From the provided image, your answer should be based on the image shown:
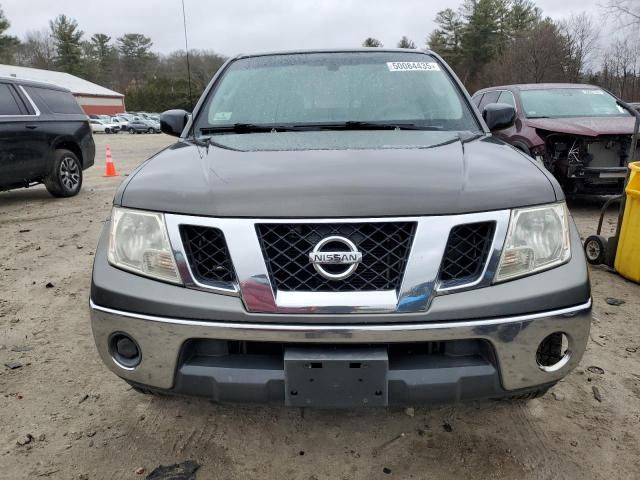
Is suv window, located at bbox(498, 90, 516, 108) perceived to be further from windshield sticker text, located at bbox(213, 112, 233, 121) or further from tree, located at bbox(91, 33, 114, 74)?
tree, located at bbox(91, 33, 114, 74)

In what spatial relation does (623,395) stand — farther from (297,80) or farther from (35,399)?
(35,399)

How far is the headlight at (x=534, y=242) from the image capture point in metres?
1.84

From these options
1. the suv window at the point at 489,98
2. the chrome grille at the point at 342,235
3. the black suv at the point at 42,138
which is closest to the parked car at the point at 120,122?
the black suv at the point at 42,138

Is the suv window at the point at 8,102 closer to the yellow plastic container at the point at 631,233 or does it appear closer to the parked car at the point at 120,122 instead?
the yellow plastic container at the point at 631,233

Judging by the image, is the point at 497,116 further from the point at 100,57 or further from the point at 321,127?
the point at 100,57

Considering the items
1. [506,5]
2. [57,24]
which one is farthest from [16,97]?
[57,24]

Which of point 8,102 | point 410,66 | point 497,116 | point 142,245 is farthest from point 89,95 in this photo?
point 142,245

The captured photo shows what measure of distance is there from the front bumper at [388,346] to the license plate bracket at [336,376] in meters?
0.03

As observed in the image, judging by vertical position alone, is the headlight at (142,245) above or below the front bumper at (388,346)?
above

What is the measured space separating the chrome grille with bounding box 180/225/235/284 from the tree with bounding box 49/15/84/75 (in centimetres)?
8615

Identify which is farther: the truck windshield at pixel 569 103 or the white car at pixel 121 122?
the white car at pixel 121 122

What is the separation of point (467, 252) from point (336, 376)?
60cm

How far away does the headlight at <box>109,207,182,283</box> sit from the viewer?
1.89 metres

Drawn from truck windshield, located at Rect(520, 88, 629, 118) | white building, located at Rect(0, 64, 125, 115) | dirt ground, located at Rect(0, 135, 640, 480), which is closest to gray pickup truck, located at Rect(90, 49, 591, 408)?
dirt ground, located at Rect(0, 135, 640, 480)
